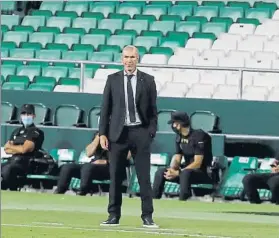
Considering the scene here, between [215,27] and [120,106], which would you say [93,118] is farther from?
[120,106]

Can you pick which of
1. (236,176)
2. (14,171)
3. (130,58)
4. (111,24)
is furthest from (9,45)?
(130,58)

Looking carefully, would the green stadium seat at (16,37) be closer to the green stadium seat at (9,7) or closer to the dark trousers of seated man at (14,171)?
the green stadium seat at (9,7)

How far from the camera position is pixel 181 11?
24.0 metres

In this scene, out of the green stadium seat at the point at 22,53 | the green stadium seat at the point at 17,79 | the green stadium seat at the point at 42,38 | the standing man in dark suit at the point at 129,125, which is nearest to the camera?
the standing man in dark suit at the point at 129,125

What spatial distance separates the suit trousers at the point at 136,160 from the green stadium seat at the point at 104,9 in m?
14.7

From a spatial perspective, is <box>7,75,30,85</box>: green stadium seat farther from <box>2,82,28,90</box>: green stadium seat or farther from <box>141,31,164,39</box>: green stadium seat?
<box>141,31,164,39</box>: green stadium seat

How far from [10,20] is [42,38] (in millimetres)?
1705

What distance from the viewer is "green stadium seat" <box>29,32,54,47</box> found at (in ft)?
77.9

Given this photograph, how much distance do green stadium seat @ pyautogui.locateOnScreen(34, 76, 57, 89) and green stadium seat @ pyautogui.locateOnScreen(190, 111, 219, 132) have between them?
3623mm

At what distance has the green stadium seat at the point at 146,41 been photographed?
22.5 metres

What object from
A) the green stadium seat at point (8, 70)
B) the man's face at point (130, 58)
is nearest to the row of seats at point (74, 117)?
the green stadium seat at point (8, 70)

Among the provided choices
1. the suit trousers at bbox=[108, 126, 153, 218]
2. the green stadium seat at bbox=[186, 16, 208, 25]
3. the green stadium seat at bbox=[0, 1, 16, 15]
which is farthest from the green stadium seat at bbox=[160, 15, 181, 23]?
the suit trousers at bbox=[108, 126, 153, 218]

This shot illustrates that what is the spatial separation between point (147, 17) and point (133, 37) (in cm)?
134

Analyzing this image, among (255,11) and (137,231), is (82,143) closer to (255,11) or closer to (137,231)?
(255,11)
